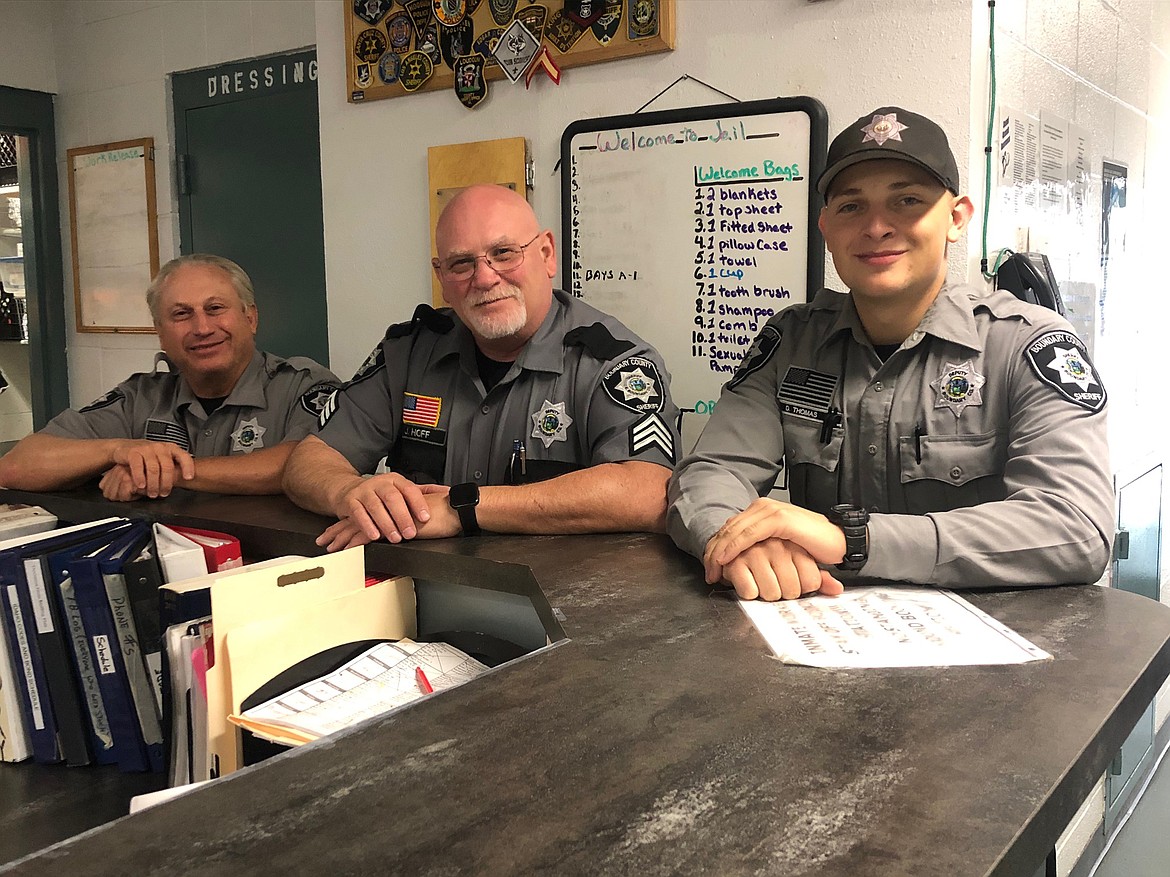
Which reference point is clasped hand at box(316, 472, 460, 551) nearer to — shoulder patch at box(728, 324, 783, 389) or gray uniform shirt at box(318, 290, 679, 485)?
gray uniform shirt at box(318, 290, 679, 485)

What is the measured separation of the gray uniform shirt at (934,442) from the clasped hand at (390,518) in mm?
386

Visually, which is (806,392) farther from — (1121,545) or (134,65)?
(134,65)

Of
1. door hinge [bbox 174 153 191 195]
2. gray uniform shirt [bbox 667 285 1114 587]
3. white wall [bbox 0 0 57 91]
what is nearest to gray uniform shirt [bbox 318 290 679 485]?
gray uniform shirt [bbox 667 285 1114 587]

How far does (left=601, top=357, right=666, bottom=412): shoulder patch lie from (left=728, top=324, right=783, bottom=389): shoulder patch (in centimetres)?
19

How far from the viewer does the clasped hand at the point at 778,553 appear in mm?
1349

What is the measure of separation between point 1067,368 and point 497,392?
1136 mm

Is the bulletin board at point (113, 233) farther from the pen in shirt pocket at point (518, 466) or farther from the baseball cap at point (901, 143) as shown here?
the baseball cap at point (901, 143)

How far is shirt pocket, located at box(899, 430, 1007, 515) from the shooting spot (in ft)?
5.54

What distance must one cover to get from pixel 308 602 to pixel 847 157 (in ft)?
3.60

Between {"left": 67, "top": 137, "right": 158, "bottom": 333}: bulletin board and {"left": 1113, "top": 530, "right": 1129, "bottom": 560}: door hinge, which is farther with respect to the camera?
{"left": 67, "top": 137, "right": 158, "bottom": 333}: bulletin board

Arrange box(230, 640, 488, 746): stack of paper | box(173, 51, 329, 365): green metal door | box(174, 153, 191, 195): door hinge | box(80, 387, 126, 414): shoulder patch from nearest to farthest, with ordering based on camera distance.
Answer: box(230, 640, 488, 746): stack of paper, box(80, 387, 126, 414): shoulder patch, box(173, 51, 329, 365): green metal door, box(174, 153, 191, 195): door hinge

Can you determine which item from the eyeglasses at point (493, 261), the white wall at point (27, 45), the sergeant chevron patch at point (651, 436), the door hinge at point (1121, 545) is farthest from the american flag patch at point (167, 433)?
the door hinge at point (1121, 545)

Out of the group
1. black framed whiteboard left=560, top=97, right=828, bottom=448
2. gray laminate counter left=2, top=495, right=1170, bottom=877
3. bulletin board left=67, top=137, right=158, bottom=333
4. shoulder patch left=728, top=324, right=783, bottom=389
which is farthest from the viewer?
bulletin board left=67, top=137, right=158, bottom=333

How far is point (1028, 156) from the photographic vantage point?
2.32 metres
